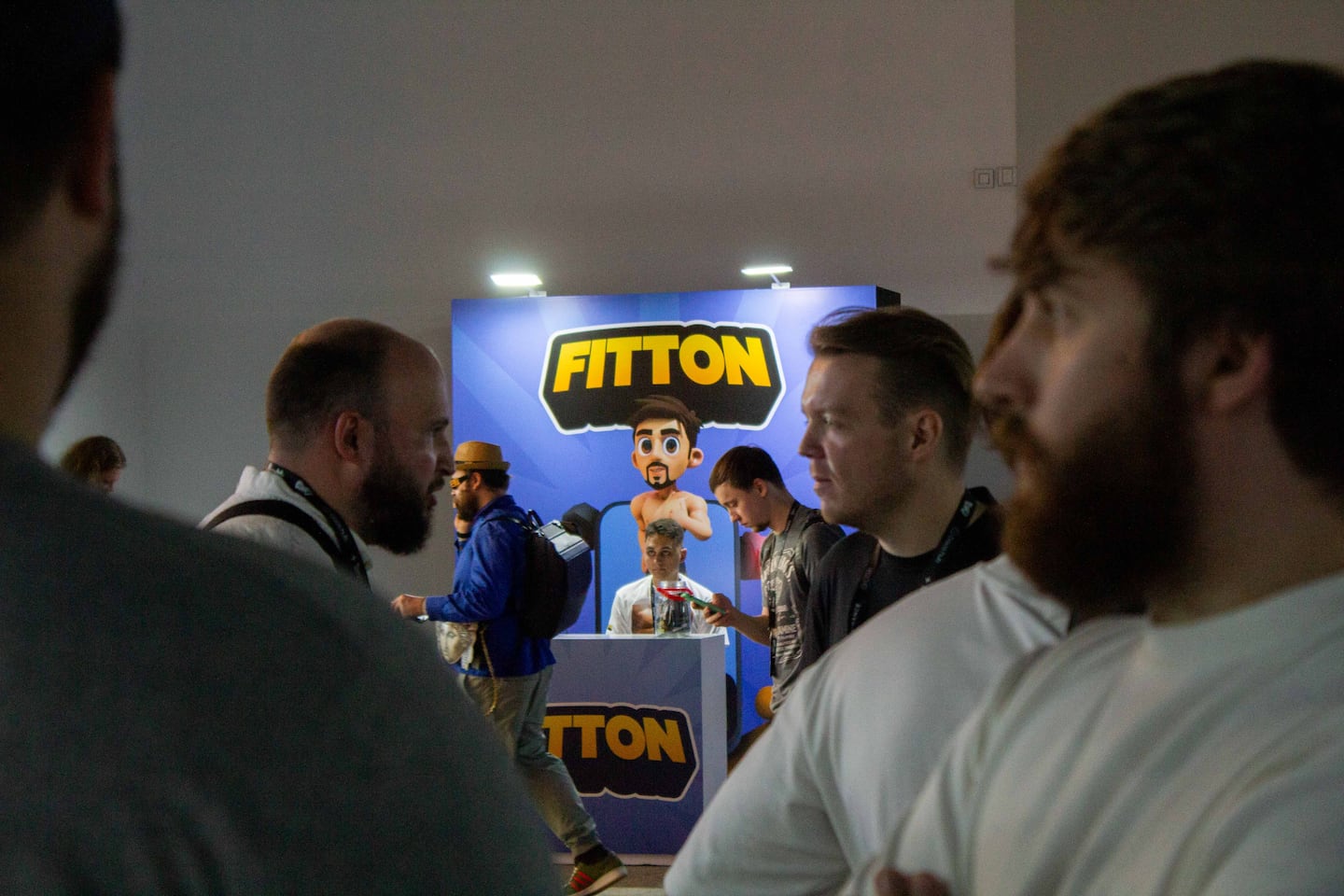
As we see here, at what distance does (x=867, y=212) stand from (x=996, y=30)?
129 cm

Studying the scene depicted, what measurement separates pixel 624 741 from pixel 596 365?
214 cm

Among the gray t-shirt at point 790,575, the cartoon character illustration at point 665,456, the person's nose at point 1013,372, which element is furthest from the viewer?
the cartoon character illustration at point 665,456

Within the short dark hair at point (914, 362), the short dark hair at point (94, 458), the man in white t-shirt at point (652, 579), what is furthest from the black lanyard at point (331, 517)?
the man in white t-shirt at point (652, 579)

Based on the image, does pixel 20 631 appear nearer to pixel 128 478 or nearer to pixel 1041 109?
pixel 1041 109

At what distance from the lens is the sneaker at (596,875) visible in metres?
4.03

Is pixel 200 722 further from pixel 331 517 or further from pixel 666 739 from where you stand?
pixel 666 739

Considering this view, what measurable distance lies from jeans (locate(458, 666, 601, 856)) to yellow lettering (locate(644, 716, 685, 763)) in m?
0.44

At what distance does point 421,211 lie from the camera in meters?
6.93

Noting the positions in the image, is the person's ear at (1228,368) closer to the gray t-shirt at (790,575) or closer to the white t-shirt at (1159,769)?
the white t-shirt at (1159,769)

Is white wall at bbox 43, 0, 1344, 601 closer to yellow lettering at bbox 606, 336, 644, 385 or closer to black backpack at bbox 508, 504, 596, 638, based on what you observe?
yellow lettering at bbox 606, 336, 644, 385

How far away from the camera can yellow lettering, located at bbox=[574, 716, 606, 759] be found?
447 centimetres

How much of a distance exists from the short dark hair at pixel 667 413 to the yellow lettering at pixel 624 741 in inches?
67.6

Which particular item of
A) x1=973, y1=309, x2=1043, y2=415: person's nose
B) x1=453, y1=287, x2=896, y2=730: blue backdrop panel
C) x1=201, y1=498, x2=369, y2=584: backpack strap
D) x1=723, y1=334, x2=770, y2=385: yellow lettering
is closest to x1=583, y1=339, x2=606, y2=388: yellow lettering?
x1=453, y1=287, x2=896, y2=730: blue backdrop panel

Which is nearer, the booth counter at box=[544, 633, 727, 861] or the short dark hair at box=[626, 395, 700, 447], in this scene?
the booth counter at box=[544, 633, 727, 861]
